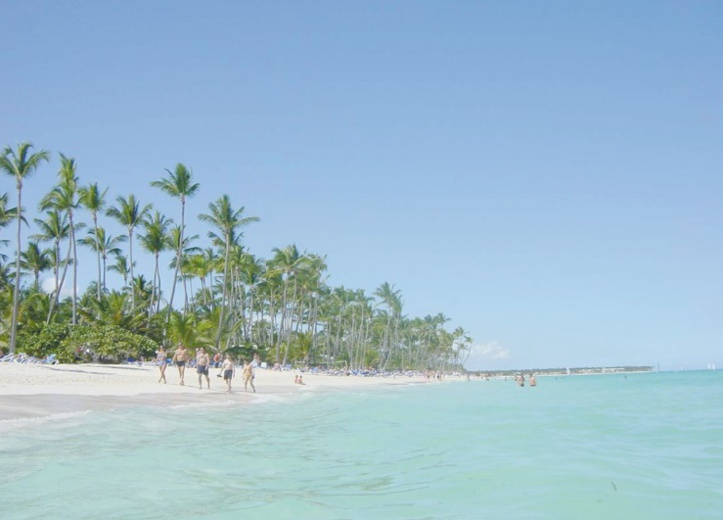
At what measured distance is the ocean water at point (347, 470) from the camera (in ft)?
18.4

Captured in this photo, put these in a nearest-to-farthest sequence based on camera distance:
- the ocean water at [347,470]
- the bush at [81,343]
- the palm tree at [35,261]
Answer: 1. the ocean water at [347,470]
2. the bush at [81,343]
3. the palm tree at [35,261]

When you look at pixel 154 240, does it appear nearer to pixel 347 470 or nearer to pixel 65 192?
pixel 65 192

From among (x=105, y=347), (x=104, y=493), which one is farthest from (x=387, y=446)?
(x=105, y=347)

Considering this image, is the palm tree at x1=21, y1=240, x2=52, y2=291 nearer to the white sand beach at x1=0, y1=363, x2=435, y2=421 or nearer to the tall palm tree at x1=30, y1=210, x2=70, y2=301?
the tall palm tree at x1=30, y1=210, x2=70, y2=301

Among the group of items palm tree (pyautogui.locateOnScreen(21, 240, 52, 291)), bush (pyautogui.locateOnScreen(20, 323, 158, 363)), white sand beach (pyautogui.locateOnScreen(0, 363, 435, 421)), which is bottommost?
white sand beach (pyautogui.locateOnScreen(0, 363, 435, 421))

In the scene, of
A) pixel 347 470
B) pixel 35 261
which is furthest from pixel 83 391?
pixel 35 261

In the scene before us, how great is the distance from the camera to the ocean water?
5.59 metres

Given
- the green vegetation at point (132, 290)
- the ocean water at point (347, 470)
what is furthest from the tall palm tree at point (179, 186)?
the ocean water at point (347, 470)

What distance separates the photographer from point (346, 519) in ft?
17.0

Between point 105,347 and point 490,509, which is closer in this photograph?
point 490,509

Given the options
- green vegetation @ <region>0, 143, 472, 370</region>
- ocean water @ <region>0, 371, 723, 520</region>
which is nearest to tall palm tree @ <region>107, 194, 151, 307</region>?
green vegetation @ <region>0, 143, 472, 370</region>

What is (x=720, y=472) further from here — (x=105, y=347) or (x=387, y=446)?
(x=105, y=347)

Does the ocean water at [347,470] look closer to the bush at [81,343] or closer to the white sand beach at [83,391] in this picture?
the white sand beach at [83,391]

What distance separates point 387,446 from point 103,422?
6144 millimetres
